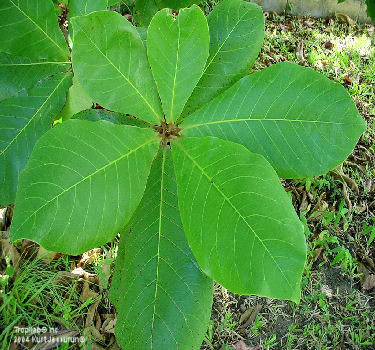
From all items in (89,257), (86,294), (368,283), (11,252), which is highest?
(11,252)

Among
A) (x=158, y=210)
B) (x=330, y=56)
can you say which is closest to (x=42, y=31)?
(x=158, y=210)

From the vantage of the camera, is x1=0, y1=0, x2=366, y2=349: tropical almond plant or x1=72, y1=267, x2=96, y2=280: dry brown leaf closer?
x1=0, y1=0, x2=366, y2=349: tropical almond plant

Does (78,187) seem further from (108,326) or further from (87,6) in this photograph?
(108,326)

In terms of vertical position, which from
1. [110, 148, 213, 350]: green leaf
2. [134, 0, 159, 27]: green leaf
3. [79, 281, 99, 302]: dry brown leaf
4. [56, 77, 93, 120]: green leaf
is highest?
[134, 0, 159, 27]: green leaf

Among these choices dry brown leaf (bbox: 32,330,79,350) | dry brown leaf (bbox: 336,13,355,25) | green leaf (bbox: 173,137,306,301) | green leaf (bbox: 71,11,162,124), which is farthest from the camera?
dry brown leaf (bbox: 336,13,355,25)

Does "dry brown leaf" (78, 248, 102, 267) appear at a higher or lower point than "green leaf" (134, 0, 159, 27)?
lower

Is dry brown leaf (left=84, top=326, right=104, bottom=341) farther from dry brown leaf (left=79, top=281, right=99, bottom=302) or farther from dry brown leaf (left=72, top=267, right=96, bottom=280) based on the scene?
dry brown leaf (left=72, top=267, right=96, bottom=280)

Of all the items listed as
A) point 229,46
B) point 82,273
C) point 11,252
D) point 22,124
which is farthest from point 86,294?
point 229,46

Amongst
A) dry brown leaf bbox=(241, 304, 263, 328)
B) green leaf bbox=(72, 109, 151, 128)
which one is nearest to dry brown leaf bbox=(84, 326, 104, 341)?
dry brown leaf bbox=(241, 304, 263, 328)
